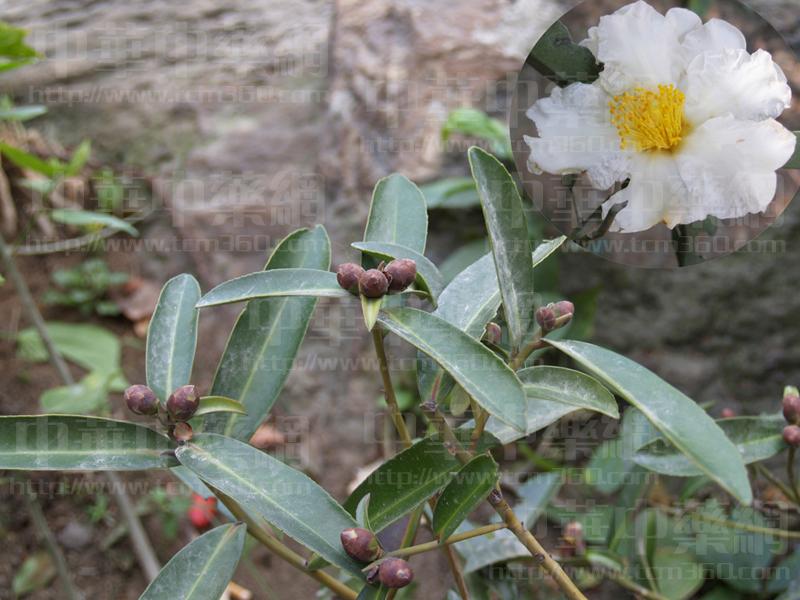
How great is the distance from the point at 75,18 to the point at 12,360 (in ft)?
3.74

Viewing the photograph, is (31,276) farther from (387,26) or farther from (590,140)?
(590,140)

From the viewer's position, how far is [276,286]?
27.5 inches

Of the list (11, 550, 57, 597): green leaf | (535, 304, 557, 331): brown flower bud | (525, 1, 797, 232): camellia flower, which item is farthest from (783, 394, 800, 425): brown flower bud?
(11, 550, 57, 597): green leaf

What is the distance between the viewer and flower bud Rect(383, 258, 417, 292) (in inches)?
26.5

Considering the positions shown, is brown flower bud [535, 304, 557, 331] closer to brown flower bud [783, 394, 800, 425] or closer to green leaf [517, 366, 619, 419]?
green leaf [517, 366, 619, 419]

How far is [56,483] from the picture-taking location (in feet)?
5.59

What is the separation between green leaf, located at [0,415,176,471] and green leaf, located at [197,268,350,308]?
0.15 metres

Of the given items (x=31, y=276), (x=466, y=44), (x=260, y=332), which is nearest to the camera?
(x=260, y=332)

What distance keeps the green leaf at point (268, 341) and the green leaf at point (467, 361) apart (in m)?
0.20

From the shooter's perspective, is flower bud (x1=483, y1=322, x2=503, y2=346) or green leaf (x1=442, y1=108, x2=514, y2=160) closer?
flower bud (x1=483, y1=322, x2=503, y2=346)

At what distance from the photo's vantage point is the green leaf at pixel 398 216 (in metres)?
0.85

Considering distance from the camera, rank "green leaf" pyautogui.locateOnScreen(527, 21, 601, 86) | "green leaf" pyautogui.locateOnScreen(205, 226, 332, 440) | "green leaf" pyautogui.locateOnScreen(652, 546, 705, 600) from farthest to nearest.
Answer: "green leaf" pyautogui.locateOnScreen(652, 546, 705, 600)
"green leaf" pyautogui.locateOnScreen(205, 226, 332, 440)
"green leaf" pyautogui.locateOnScreen(527, 21, 601, 86)

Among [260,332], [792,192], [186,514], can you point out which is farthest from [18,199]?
[792,192]

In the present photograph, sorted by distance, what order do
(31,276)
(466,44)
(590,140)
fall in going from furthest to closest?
1. (31,276)
2. (466,44)
3. (590,140)
